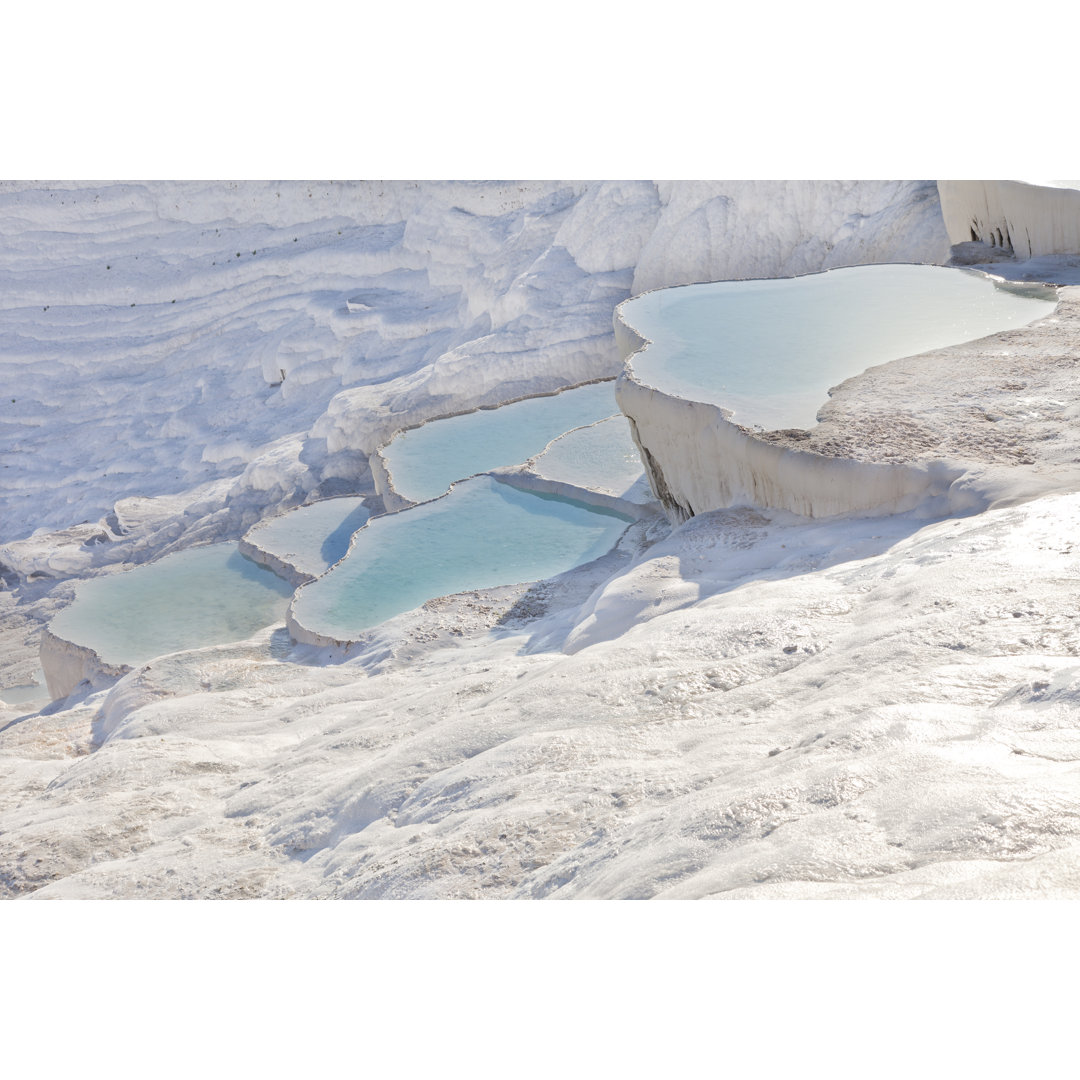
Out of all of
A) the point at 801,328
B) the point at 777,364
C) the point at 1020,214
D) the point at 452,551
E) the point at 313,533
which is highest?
the point at 1020,214

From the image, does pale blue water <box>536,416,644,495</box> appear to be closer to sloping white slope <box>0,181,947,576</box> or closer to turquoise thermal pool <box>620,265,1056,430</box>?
turquoise thermal pool <box>620,265,1056,430</box>

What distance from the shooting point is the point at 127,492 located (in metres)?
13.2

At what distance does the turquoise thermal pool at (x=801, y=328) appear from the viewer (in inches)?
217

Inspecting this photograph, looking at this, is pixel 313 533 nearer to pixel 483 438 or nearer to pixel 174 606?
pixel 174 606

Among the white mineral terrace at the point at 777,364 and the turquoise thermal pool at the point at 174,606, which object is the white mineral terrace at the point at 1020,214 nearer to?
the white mineral terrace at the point at 777,364

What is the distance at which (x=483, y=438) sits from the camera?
29.5ft

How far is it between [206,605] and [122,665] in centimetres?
91

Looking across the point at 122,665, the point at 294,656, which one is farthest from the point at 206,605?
the point at 294,656

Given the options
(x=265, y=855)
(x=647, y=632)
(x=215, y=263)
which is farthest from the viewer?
(x=215, y=263)

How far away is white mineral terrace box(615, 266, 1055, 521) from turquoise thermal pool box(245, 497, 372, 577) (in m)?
2.83

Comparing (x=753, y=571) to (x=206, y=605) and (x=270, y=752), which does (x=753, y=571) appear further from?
(x=206, y=605)

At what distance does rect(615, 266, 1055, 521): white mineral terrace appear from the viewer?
190 inches

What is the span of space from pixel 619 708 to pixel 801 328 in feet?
12.1

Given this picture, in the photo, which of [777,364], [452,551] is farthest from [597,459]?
[777,364]
